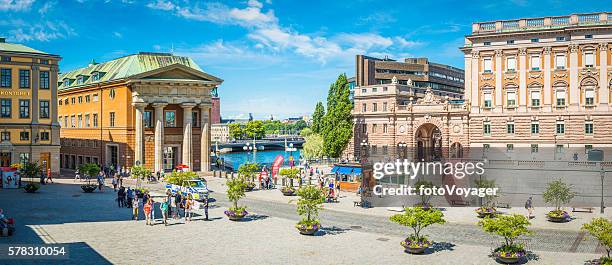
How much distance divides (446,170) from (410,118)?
43770 mm

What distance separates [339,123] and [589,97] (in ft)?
127

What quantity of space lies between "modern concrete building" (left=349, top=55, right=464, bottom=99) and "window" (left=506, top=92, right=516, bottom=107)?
5813cm

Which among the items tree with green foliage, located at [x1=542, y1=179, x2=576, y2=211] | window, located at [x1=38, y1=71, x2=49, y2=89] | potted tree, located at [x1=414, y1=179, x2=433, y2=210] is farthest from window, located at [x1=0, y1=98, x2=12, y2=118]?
tree with green foliage, located at [x1=542, y1=179, x2=576, y2=211]

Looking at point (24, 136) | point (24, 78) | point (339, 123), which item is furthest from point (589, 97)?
point (24, 136)

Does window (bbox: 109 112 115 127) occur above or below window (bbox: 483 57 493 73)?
below

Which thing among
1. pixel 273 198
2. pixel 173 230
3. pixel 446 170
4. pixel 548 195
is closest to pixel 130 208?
pixel 173 230

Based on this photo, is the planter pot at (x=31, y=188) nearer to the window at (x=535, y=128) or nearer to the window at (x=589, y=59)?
the window at (x=535, y=128)

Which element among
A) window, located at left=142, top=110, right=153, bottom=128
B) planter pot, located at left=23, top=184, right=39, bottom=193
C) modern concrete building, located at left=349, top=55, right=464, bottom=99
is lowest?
planter pot, located at left=23, top=184, right=39, bottom=193

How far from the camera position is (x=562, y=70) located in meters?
63.1

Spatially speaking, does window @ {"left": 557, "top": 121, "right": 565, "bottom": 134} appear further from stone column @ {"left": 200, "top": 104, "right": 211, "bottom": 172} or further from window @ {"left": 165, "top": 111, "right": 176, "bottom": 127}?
window @ {"left": 165, "top": 111, "right": 176, "bottom": 127}

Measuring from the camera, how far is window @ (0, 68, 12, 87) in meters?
62.0

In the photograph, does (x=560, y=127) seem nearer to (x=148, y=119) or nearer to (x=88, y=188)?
(x=148, y=119)

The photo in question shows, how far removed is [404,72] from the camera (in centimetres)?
13762

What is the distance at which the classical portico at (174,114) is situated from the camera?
6988 centimetres
